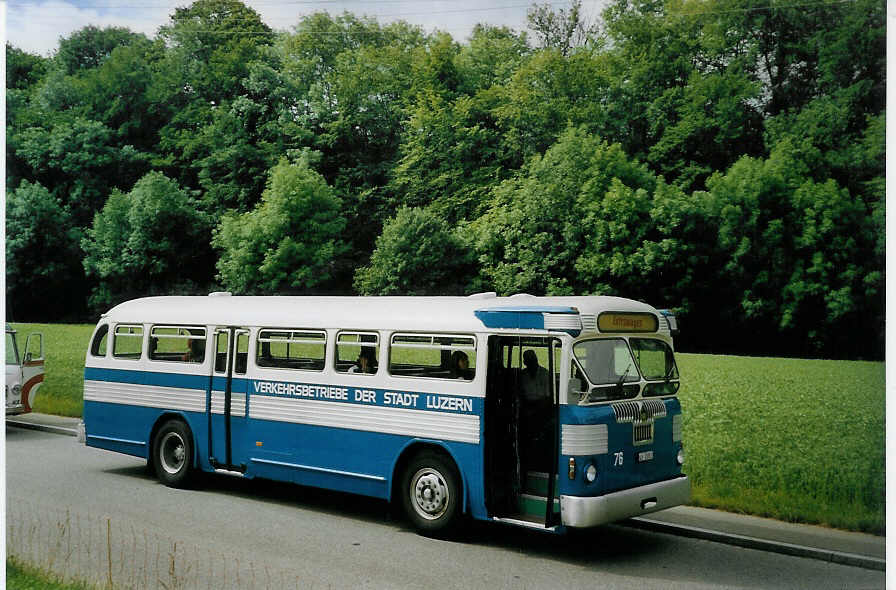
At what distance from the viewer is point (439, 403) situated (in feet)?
30.4

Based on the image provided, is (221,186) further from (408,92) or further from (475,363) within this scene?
(475,363)

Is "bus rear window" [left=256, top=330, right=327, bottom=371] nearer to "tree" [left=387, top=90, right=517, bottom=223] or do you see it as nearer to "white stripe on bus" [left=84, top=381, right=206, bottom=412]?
"white stripe on bus" [left=84, top=381, right=206, bottom=412]

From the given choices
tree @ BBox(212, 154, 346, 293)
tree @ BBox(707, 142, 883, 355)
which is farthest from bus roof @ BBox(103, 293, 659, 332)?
tree @ BBox(707, 142, 883, 355)

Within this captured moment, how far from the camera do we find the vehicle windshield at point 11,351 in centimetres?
1577

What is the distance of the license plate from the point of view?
29.0 feet

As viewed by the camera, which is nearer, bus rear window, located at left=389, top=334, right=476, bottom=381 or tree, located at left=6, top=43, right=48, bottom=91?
bus rear window, located at left=389, top=334, right=476, bottom=381

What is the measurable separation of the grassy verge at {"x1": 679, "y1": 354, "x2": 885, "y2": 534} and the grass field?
1 centimetres

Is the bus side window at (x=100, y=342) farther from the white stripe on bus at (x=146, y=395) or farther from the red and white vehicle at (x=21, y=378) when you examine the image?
the red and white vehicle at (x=21, y=378)

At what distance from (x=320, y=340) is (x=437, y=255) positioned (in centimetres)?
940

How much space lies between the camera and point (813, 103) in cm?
1880

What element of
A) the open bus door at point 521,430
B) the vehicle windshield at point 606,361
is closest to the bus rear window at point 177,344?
the open bus door at point 521,430

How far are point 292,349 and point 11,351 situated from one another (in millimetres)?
7737

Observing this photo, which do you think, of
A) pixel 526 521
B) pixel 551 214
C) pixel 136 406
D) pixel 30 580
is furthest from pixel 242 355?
pixel 551 214

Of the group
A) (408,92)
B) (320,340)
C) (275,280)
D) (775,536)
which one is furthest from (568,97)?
→ (775,536)
